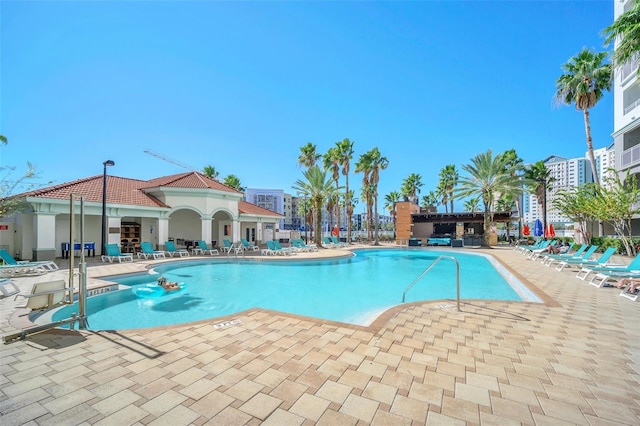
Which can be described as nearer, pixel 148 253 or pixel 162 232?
pixel 148 253

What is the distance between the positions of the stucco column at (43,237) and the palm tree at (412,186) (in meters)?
42.5

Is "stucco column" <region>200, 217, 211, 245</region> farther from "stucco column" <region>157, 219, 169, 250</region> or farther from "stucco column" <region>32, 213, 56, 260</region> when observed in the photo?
"stucco column" <region>32, 213, 56, 260</region>

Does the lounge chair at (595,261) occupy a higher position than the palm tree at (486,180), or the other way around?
the palm tree at (486,180)

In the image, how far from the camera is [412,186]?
45.7m

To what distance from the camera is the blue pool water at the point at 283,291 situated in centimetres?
734

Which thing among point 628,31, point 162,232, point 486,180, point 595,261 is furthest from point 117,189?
point 486,180

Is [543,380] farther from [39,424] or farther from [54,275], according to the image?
[54,275]

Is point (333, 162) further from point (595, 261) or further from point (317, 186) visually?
point (595, 261)

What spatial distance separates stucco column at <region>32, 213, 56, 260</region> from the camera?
13.8 meters

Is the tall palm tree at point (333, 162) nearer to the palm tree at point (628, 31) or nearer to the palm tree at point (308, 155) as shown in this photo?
the palm tree at point (308, 155)

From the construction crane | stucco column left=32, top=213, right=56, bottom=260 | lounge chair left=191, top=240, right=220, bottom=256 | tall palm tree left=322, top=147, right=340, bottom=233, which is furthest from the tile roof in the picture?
the construction crane

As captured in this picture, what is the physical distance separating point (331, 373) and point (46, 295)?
5498 mm

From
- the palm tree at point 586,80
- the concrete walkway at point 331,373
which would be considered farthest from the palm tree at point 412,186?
the concrete walkway at point 331,373

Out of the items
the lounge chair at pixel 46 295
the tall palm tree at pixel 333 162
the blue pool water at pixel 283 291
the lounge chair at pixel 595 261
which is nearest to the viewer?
the lounge chair at pixel 46 295
